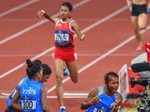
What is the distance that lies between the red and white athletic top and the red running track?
3.96ft

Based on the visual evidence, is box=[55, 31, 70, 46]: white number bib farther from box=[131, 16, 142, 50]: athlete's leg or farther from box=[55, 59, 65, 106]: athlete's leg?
box=[131, 16, 142, 50]: athlete's leg

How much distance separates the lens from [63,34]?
494 inches

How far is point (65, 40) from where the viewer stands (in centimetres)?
1249

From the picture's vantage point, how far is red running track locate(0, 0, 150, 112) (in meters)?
14.9

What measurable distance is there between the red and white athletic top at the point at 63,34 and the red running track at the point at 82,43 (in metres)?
1.21

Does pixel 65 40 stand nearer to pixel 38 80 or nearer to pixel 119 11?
pixel 38 80

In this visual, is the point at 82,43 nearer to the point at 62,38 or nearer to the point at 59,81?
the point at 62,38

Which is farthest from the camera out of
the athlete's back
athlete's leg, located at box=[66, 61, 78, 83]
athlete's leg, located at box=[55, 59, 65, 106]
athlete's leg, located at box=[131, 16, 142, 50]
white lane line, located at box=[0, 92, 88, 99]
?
athlete's leg, located at box=[131, 16, 142, 50]

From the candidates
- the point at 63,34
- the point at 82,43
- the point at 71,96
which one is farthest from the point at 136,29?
the point at 63,34

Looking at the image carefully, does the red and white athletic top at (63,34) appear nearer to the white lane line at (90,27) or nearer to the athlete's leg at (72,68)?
the athlete's leg at (72,68)

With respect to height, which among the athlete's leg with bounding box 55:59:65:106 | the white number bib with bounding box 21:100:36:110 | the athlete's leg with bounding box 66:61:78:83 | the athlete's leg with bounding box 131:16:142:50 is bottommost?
the white number bib with bounding box 21:100:36:110

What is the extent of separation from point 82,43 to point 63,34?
5374 mm

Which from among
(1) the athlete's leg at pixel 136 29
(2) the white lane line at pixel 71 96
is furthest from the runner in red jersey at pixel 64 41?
(1) the athlete's leg at pixel 136 29

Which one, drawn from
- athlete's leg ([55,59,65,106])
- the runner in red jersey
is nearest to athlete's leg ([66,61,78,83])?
the runner in red jersey
